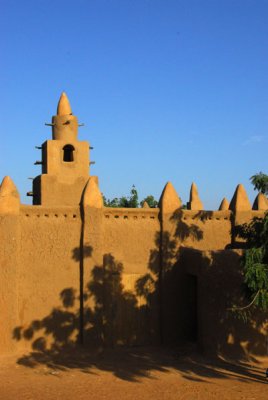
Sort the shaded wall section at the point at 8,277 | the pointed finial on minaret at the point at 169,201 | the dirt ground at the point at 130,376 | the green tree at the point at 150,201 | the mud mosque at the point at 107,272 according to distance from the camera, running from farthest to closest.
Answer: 1. the green tree at the point at 150,201
2. the pointed finial on minaret at the point at 169,201
3. the mud mosque at the point at 107,272
4. the shaded wall section at the point at 8,277
5. the dirt ground at the point at 130,376

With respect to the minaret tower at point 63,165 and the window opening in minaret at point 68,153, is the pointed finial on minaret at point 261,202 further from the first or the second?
the window opening in minaret at point 68,153

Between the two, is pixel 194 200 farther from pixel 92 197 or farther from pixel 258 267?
pixel 258 267

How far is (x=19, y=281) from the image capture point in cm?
1321

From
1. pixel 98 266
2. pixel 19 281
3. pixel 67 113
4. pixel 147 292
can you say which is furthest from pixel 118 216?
pixel 67 113

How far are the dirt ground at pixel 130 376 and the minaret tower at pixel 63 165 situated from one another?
611 cm

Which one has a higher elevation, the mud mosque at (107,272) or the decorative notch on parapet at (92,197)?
the decorative notch on parapet at (92,197)

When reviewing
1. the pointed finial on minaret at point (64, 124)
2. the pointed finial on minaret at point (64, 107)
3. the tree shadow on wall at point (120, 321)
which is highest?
the pointed finial on minaret at point (64, 107)

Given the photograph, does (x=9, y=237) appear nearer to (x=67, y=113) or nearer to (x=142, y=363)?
(x=142, y=363)

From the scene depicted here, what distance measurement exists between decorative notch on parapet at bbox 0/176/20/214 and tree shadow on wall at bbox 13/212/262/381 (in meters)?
2.15

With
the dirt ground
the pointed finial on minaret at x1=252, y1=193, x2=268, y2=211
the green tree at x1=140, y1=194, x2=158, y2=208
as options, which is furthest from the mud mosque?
the green tree at x1=140, y1=194, x2=158, y2=208

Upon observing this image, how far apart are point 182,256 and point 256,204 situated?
227 inches

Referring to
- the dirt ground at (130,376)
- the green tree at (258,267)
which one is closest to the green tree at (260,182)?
the green tree at (258,267)

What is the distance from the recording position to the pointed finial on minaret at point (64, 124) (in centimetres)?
1819

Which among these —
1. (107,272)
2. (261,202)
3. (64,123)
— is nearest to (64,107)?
(64,123)
